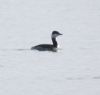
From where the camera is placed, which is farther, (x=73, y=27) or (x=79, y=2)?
(x=79, y=2)

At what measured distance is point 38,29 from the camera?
1307 inches

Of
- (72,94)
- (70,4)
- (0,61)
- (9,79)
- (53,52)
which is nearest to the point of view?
(72,94)

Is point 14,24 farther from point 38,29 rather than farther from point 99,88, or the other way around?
point 99,88

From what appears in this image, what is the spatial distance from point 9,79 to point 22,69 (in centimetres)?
142

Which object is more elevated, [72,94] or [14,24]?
[14,24]

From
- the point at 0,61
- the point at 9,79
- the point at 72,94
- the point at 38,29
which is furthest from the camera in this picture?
the point at 38,29

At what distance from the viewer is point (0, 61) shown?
988 inches

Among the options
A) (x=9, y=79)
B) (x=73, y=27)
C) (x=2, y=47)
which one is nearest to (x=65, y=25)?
(x=73, y=27)

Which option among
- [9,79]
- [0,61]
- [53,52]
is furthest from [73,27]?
[9,79]

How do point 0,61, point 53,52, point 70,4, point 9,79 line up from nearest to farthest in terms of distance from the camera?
point 9,79 → point 0,61 → point 53,52 → point 70,4

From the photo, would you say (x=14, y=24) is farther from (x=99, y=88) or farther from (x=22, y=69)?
(x=99, y=88)

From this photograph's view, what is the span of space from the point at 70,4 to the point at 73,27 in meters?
10.8

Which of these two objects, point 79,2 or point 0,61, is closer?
point 0,61

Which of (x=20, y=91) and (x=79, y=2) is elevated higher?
(x=79, y=2)
